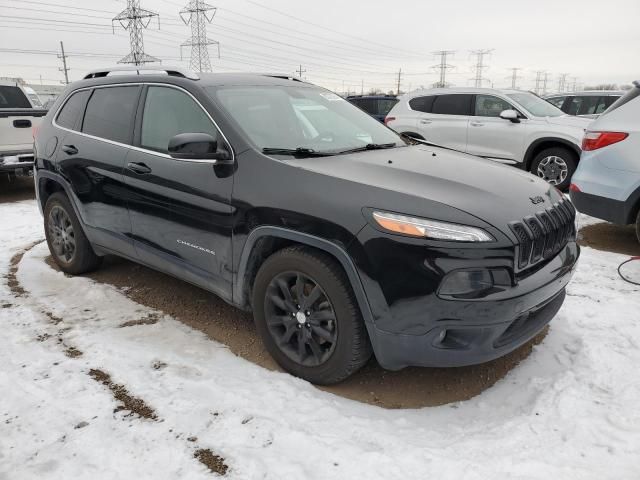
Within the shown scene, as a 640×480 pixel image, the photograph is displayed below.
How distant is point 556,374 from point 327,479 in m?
1.57

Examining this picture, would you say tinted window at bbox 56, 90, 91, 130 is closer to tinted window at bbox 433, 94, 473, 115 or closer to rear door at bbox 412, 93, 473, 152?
rear door at bbox 412, 93, 473, 152

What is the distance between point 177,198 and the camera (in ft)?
10.8

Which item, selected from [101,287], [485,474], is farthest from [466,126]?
[485,474]

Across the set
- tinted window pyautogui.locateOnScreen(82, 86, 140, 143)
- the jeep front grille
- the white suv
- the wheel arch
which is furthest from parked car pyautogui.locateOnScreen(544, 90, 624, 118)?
tinted window pyautogui.locateOnScreen(82, 86, 140, 143)

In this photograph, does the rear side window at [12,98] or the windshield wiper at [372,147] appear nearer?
the windshield wiper at [372,147]

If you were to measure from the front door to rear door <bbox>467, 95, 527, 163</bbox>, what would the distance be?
23.1 feet

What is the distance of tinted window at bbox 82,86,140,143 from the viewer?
379cm

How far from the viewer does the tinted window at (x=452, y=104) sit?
31.6 ft

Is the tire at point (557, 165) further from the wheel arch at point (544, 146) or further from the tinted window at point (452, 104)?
the tinted window at point (452, 104)

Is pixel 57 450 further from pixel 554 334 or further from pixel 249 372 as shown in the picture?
pixel 554 334

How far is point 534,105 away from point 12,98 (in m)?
9.77

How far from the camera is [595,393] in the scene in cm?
274

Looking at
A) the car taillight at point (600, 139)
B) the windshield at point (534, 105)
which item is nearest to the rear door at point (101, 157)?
the car taillight at point (600, 139)

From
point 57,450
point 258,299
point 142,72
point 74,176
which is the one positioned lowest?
point 57,450
